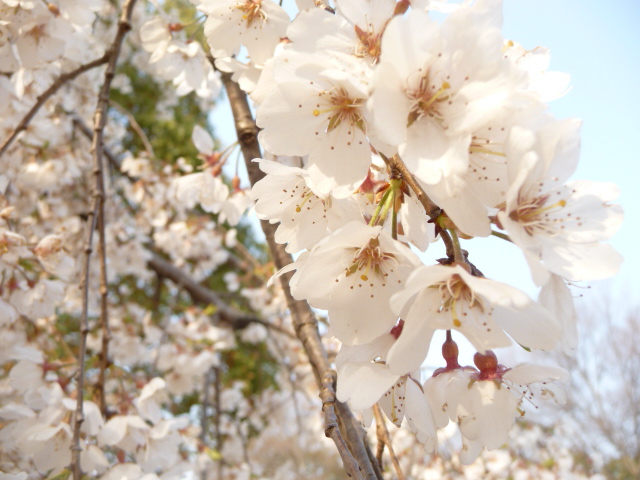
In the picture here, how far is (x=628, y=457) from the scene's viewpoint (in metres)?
10.1

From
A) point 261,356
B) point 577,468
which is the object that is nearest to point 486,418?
point 261,356

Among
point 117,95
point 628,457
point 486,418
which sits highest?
point 117,95

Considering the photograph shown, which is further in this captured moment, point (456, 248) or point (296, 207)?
point (296, 207)

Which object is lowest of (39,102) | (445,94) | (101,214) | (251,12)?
(445,94)

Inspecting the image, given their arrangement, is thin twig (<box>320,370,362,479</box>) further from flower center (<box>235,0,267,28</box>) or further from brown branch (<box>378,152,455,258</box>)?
flower center (<box>235,0,267,28</box>)

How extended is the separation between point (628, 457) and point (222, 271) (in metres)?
9.53

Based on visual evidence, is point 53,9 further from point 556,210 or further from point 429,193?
point 556,210

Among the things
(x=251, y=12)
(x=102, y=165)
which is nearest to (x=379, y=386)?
(x=251, y=12)

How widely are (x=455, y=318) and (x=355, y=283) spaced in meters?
0.16

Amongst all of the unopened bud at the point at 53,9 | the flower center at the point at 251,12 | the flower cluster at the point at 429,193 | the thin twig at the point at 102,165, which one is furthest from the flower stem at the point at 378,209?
the unopened bud at the point at 53,9

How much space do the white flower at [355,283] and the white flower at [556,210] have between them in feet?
0.51

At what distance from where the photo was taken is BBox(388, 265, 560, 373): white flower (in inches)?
22.1

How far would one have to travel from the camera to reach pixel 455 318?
0.59m

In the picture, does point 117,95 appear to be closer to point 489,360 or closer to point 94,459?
point 94,459
